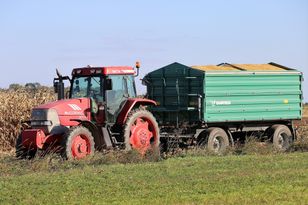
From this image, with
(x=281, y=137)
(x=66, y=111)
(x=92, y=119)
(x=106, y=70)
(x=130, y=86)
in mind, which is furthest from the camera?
(x=281, y=137)

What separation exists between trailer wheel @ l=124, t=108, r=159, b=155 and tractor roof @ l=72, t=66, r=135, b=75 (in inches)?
44.7

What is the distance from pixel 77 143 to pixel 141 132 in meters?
2.29

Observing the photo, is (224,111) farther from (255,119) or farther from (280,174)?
(280,174)

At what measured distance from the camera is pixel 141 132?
17531 mm

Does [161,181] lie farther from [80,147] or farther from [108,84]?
[108,84]

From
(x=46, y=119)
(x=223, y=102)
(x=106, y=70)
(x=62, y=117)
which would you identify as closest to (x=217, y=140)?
(x=223, y=102)

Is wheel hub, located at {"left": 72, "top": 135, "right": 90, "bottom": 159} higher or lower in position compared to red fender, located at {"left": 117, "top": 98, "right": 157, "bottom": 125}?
lower

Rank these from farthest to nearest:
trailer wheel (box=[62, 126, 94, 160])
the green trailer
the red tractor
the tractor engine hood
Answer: the green trailer, the tractor engine hood, the red tractor, trailer wheel (box=[62, 126, 94, 160])

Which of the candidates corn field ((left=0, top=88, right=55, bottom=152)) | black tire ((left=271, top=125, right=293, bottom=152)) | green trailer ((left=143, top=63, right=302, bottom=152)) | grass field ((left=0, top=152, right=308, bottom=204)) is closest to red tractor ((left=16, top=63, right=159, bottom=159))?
grass field ((left=0, top=152, right=308, bottom=204))

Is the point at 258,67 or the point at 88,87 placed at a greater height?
the point at 258,67

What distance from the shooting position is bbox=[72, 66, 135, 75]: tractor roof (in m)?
17.0

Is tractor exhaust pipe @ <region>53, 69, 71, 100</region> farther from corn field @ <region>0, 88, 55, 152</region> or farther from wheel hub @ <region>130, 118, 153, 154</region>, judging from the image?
corn field @ <region>0, 88, 55, 152</region>

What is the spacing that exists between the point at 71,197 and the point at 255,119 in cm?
1084

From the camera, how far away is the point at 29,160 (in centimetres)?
1540
